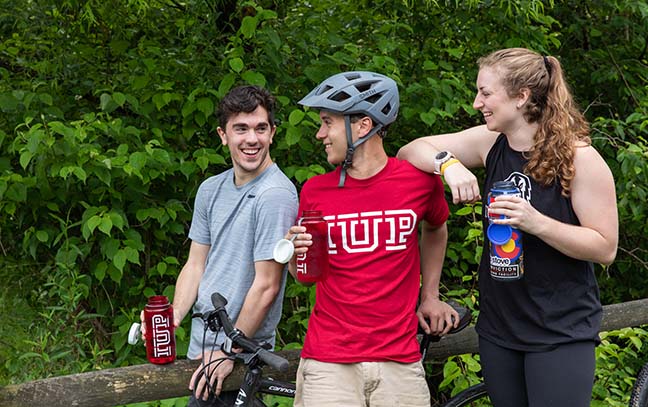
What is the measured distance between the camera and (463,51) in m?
6.11

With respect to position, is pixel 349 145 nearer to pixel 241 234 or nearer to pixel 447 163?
pixel 447 163

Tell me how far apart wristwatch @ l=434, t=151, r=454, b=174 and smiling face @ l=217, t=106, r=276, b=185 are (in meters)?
0.70

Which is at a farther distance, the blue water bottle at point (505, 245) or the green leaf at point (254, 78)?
the green leaf at point (254, 78)

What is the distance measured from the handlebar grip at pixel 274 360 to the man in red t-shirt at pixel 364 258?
186 millimetres

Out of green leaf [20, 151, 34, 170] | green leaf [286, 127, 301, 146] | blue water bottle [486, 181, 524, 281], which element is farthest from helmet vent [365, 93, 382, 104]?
green leaf [20, 151, 34, 170]

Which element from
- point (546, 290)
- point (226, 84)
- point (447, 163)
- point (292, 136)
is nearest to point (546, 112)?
point (447, 163)

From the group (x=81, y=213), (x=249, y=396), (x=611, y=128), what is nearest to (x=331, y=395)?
(x=249, y=396)

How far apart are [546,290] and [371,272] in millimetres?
622

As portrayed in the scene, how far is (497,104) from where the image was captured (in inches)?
117

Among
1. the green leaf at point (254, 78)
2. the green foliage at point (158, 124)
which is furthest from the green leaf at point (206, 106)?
the green leaf at point (254, 78)

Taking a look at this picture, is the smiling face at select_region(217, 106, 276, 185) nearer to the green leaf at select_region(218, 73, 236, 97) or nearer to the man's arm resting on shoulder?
the man's arm resting on shoulder

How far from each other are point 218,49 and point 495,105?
2973 millimetres

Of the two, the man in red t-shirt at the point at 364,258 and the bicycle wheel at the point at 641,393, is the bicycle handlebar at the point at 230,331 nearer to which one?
the man in red t-shirt at the point at 364,258

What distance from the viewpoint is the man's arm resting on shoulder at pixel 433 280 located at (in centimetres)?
338
